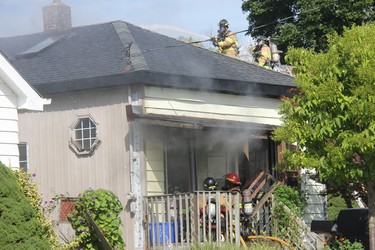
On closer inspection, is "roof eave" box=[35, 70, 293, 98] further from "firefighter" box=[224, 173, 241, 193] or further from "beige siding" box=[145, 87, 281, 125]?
"firefighter" box=[224, 173, 241, 193]

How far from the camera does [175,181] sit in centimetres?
1778

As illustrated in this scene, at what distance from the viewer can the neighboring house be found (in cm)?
1262

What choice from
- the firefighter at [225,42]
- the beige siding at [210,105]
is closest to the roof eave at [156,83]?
the beige siding at [210,105]

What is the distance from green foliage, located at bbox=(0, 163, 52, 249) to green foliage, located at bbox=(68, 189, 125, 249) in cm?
259

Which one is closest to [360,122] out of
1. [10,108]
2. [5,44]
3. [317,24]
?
[10,108]

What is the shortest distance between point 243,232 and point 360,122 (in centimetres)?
327

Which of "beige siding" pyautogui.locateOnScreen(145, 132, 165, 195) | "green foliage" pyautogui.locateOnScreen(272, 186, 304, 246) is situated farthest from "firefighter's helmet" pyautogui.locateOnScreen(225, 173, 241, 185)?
"beige siding" pyautogui.locateOnScreen(145, 132, 165, 195)

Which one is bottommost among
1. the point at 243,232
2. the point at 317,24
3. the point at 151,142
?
the point at 243,232

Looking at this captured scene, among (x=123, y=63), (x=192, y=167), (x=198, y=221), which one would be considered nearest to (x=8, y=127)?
(x=198, y=221)

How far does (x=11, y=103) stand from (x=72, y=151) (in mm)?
4513

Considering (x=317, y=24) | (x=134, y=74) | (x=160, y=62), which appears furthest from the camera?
(x=317, y=24)

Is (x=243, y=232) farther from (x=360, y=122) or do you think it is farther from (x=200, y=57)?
(x=200, y=57)

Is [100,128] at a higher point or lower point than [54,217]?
higher

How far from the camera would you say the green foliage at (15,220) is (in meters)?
10.9
